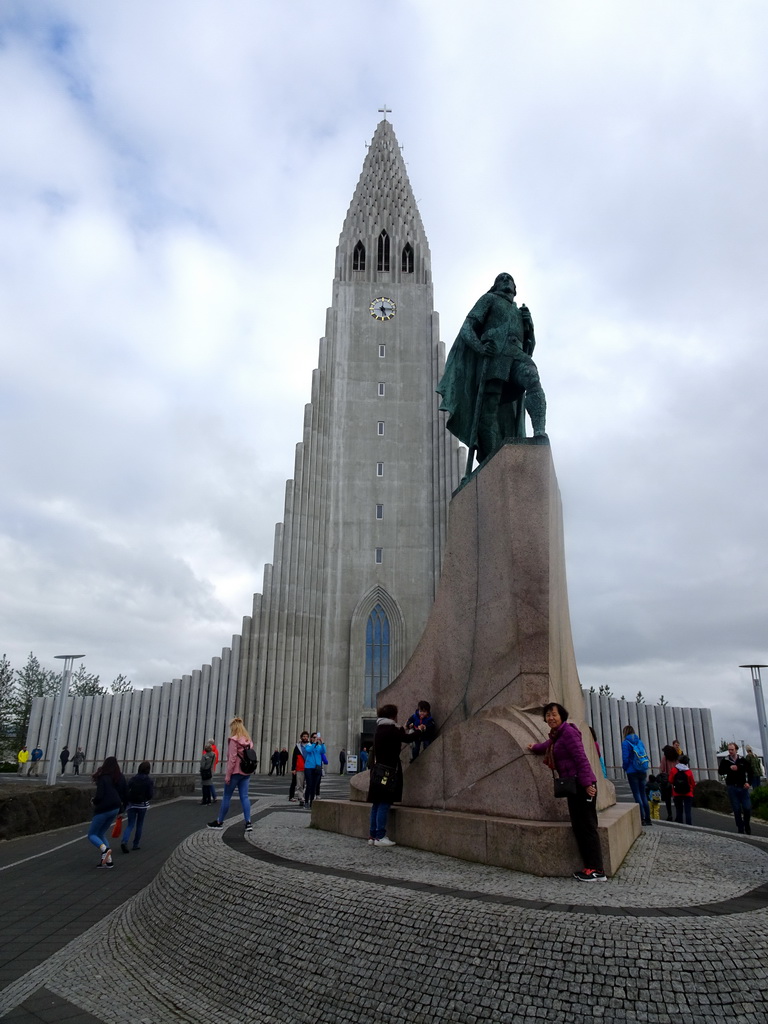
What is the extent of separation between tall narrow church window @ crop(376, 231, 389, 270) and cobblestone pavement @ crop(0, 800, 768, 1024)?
3909 centimetres

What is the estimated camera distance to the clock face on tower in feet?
129

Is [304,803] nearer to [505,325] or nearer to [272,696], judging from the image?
[505,325]

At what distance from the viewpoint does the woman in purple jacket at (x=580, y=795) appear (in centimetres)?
478

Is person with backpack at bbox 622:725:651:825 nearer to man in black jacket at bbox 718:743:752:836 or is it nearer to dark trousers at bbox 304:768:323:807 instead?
man in black jacket at bbox 718:743:752:836

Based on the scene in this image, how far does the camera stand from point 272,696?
108 ft

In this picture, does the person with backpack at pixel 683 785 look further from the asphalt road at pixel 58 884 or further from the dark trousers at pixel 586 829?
the asphalt road at pixel 58 884

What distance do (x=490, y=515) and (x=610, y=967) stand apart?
481 centimetres

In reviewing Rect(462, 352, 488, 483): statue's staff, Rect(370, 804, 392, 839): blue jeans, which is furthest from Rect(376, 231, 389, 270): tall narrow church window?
Rect(370, 804, 392, 839): blue jeans

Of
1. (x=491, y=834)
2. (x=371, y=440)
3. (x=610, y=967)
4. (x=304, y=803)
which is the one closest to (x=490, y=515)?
(x=491, y=834)

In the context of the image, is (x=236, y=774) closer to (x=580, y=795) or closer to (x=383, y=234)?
(x=580, y=795)

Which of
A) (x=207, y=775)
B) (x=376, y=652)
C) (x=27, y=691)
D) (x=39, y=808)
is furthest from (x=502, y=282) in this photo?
(x=27, y=691)

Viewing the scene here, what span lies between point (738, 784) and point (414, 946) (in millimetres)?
8555

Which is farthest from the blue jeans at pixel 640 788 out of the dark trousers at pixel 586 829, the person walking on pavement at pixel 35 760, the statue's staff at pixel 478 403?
the person walking on pavement at pixel 35 760

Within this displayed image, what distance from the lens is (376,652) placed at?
1351 inches
